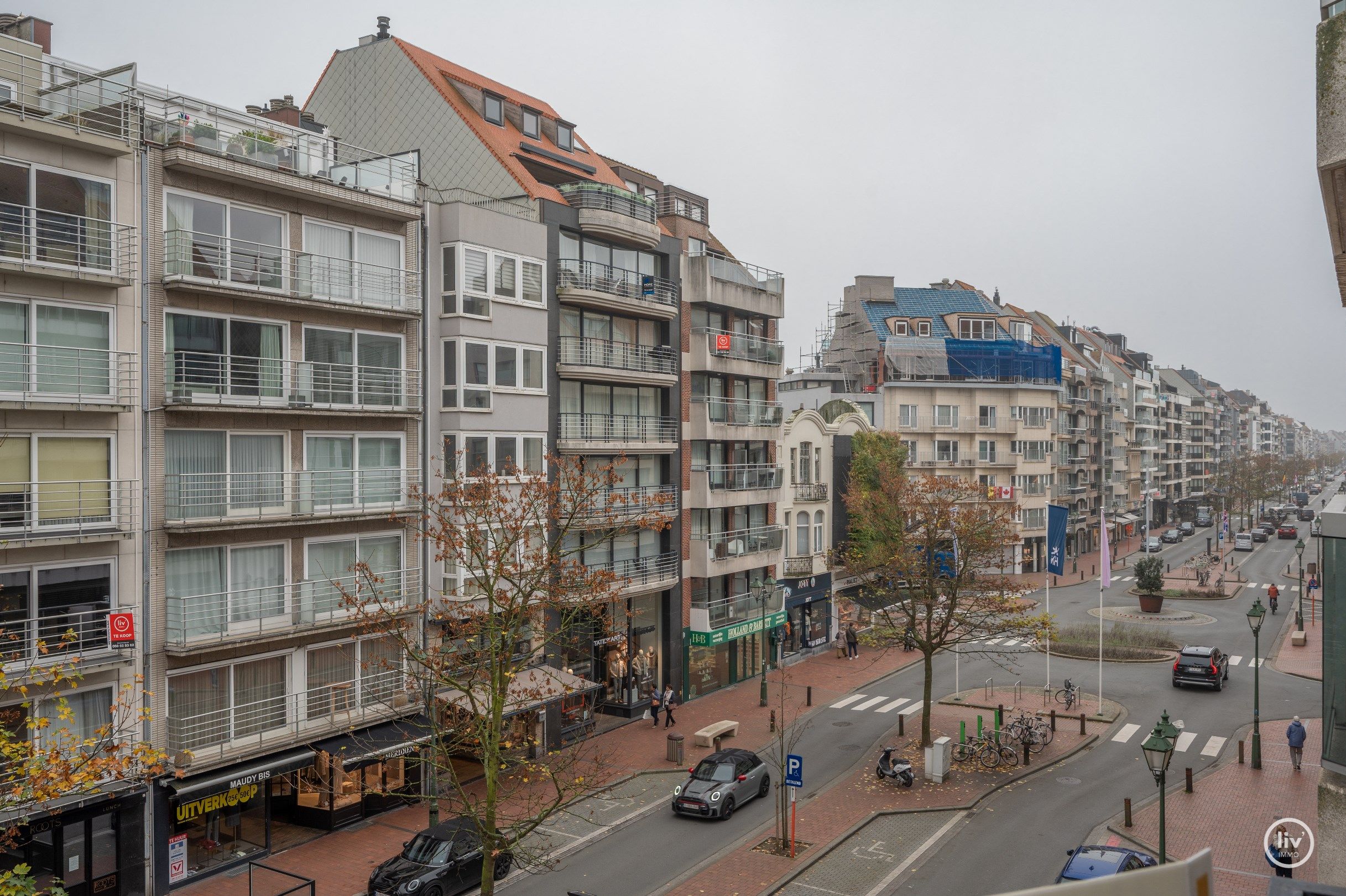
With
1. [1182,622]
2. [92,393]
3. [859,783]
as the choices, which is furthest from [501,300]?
[1182,622]

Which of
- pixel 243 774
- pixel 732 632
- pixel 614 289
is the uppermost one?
pixel 614 289

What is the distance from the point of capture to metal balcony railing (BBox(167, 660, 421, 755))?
22.5 meters

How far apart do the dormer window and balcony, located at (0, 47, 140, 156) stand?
1605 centimetres

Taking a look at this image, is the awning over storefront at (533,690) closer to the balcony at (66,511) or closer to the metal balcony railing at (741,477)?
the balcony at (66,511)

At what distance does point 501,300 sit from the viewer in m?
31.0

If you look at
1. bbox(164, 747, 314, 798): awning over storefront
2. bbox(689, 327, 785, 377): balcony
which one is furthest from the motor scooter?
bbox(689, 327, 785, 377): balcony

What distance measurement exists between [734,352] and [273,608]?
23.3 metres

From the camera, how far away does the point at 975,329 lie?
76.9m

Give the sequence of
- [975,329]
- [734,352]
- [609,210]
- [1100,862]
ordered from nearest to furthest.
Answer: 1. [1100,862]
2. [609,210]
3. [734,352]
4. [975,329]

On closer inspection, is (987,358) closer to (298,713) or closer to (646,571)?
(646,571)

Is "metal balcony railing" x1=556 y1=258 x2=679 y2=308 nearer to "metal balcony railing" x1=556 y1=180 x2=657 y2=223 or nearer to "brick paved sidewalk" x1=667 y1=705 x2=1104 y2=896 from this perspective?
"metal balcony railing" x1=556 y1=180 x2=657 y2=223

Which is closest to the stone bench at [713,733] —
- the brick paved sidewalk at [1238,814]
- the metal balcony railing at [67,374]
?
the brick paved sidewalk at [1238,814]

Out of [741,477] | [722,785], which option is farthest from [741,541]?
[722,785]

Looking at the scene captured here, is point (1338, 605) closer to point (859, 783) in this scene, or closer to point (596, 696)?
point (859, 783)
